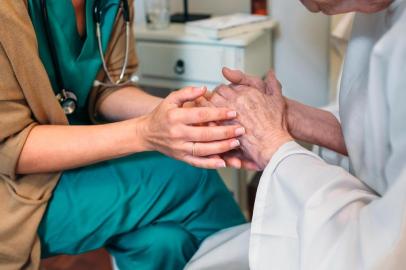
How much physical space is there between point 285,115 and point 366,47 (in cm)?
22

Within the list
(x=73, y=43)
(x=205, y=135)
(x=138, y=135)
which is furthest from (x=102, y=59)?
(x=205, y=135)

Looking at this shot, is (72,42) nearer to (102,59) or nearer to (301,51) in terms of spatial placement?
(102,59)

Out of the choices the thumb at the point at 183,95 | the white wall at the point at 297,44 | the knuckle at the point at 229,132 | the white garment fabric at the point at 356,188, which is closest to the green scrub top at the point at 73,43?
the thumb at the point at 183,95

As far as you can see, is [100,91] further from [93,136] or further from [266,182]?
[266,182]

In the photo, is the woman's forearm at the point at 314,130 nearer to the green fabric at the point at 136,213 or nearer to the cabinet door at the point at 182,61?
the green fabric at the point at 136,213

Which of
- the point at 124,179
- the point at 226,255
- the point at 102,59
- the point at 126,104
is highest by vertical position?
the point at 102,59

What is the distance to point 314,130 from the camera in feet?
3.50

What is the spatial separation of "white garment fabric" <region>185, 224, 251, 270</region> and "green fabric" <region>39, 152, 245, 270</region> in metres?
0.06

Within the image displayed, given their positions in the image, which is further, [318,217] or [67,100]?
[67,100]

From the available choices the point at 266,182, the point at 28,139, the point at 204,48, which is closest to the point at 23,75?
the point at 28,139

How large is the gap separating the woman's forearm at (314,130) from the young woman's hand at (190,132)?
0.18m

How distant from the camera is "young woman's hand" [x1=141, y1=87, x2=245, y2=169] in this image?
0.87 m

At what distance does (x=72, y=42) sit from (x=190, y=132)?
1.12ft

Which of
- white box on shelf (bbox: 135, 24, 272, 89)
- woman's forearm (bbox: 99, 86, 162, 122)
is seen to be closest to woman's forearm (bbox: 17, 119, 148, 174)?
woman's forearm (bbox: 99, 86, 162, 122)
